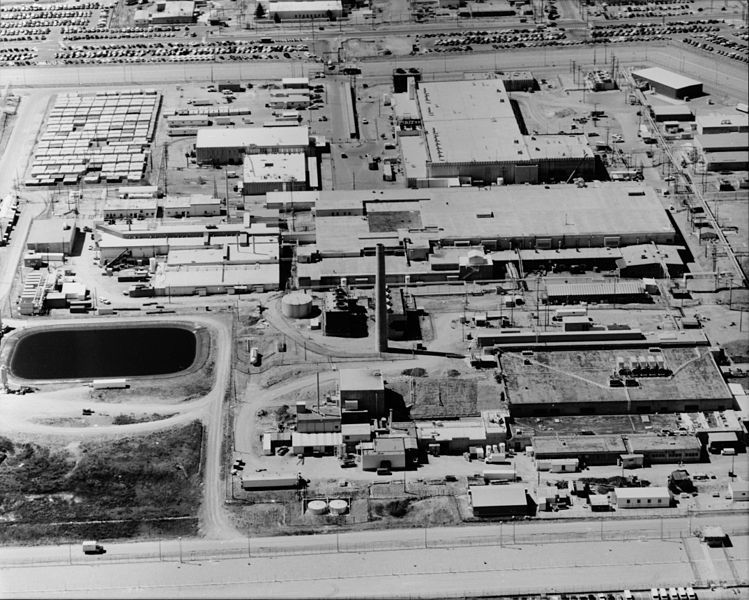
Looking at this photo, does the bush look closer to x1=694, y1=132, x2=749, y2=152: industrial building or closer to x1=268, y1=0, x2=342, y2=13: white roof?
x1=694, y1=132, x2=749, y2=152: industrial building

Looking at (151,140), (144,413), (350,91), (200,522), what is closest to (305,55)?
(350,91)

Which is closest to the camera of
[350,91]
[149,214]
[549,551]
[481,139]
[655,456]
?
[549,551]

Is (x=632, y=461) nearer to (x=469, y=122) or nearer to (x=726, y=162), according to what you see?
(x=726, y=162)

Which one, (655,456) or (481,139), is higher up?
(481,139)

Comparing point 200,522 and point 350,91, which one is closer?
point 200,522

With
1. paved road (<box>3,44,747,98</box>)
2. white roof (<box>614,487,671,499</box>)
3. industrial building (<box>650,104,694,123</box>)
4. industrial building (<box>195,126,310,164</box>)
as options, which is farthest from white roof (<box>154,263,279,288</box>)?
industrial building (<box>650,104,694,123</box>)

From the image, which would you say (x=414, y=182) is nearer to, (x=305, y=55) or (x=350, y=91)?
(x=350, y=91)

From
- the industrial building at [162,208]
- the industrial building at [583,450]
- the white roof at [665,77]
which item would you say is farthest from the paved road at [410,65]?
the industrial building at [583,450]
